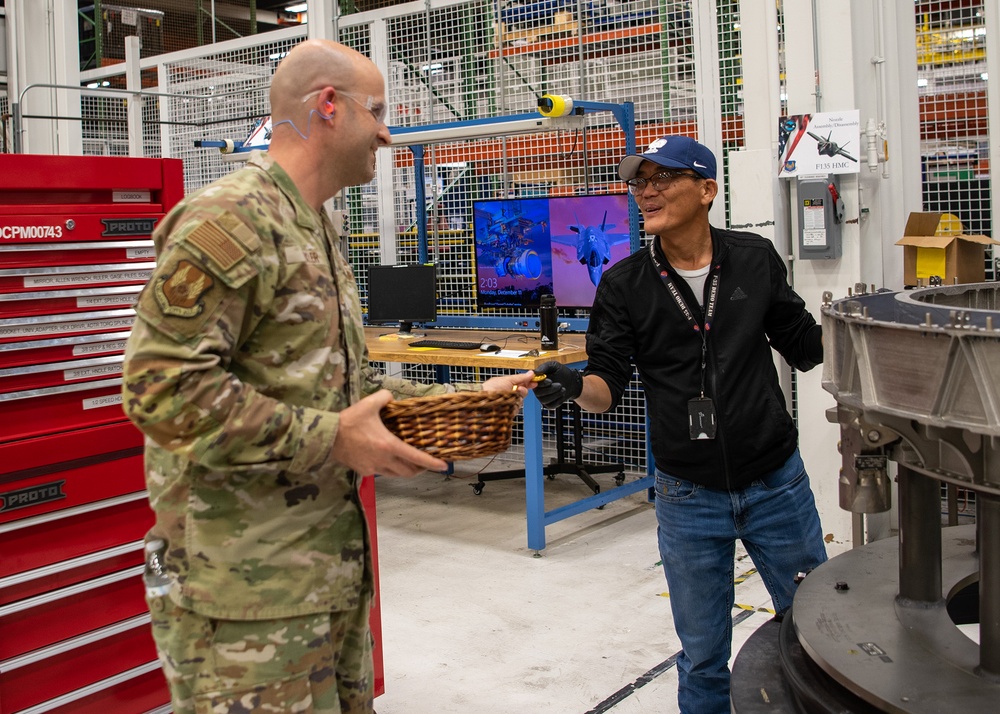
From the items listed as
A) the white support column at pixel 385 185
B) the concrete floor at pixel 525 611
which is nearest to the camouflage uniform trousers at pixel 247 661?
the concrete floor at pixel 525 611

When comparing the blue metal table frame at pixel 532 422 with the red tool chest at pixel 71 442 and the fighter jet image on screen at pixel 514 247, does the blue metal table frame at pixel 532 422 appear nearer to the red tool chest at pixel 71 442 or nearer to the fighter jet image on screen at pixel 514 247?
the fighter jet image on screen at pixel 514 247

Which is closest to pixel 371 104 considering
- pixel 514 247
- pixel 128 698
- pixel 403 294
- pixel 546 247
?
pixel 128 698

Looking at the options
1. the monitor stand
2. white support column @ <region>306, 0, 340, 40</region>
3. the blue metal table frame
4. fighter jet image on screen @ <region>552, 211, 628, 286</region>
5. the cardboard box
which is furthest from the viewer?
white support column @ <region>306, 0, 340, 40</region>

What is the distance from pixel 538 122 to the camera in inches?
190

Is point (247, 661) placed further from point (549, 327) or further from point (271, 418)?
point (549, 327)

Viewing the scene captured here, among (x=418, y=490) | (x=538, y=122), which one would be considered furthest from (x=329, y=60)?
(x=418, y=490)

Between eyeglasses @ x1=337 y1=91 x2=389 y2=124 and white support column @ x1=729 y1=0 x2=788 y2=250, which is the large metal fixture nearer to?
eyeglasses @ x1=337 y1=91 x2=389 y2=124

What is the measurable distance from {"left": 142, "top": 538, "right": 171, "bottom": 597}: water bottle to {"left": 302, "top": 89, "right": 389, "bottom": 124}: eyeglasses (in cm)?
78

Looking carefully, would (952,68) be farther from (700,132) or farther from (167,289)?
(167,289)

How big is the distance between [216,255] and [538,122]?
3585 millimetres

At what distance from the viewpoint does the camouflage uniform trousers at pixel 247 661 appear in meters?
1.54

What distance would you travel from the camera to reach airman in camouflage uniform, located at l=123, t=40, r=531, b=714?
4.64 ft

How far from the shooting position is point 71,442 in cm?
247

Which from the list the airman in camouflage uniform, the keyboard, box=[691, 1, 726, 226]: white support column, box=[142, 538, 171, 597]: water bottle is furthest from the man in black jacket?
box=[691, 1, 726, 226]: white support column
